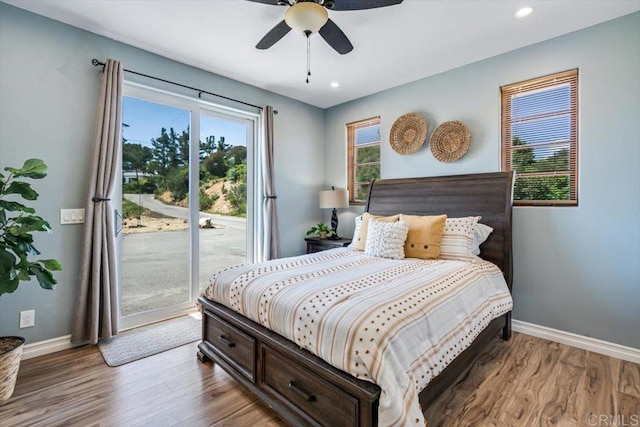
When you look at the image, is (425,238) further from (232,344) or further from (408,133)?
(232,344)

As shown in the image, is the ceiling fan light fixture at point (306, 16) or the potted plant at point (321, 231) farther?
the potted plant at point (321, 231)

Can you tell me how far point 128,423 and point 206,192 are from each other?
238 centimetres

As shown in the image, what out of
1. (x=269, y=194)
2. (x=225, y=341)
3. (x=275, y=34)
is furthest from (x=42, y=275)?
(x=269, y=194)

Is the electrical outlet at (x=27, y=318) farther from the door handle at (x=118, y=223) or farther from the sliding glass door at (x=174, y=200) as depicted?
the door handle at (x=118, y=223)

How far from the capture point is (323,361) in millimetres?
1519

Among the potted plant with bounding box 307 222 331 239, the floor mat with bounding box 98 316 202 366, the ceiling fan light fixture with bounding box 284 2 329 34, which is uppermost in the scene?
the ceiling fan light fixture with bounding box 284 2 329 34

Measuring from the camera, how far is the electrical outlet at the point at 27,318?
2443 mm

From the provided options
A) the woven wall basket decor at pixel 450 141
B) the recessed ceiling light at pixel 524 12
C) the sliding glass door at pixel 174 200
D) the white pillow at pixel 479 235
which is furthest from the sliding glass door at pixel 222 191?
the recessed ceiling light at pixel 524 12

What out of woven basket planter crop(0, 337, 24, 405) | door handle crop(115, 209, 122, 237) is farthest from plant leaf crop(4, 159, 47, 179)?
woven basket planter crop(0, 337, 24, 405)

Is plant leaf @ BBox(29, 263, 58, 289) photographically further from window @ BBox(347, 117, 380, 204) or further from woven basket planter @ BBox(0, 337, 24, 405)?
window @ BBox(347, 117, 380, 204)

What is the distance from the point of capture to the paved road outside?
309 cm

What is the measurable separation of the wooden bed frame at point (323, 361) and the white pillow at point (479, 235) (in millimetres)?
75

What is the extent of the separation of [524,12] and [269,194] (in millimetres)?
3144

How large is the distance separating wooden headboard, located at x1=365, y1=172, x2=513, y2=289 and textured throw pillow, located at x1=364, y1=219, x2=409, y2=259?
2.20 ft
